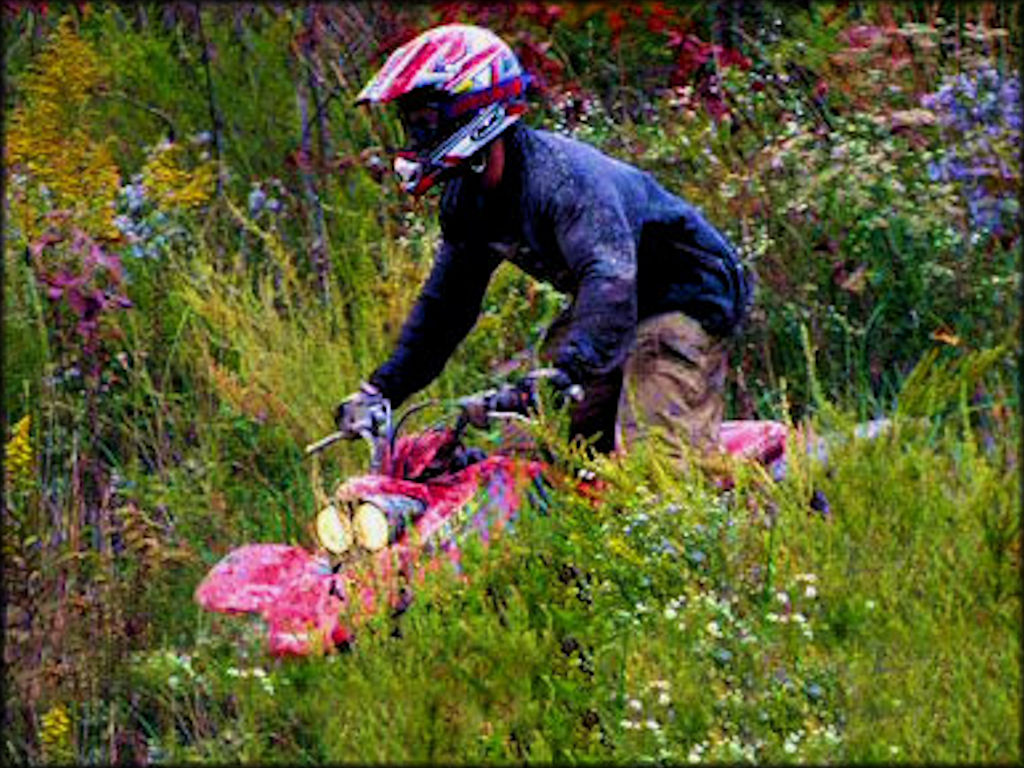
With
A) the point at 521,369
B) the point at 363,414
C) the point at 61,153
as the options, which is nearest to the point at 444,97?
the point at 363,414

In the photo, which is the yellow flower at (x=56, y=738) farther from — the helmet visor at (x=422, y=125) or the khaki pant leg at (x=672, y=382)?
the helmet visor at (x=422, y=125)

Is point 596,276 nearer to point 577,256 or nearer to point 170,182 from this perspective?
point 577,256

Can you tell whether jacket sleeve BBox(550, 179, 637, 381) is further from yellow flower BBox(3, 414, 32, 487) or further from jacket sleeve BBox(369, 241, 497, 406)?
yellow flower BBox(3, 414, 32, 487)

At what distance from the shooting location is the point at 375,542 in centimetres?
594

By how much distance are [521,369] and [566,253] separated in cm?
204

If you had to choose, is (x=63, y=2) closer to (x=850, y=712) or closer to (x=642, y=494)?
(x=642, y=494)

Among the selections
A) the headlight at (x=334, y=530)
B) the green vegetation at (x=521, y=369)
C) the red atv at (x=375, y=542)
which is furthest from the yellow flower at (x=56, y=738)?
the headlight at (x=334, y=530)

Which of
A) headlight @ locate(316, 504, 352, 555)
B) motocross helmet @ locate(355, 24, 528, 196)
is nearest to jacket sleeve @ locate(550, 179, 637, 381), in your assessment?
motocross helmet @ locate(355, 24, 528, 196)

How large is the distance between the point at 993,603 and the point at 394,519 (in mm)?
1489

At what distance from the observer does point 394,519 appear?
5965mm

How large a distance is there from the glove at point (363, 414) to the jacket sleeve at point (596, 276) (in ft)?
1.57

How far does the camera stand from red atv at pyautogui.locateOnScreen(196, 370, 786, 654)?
231 inches

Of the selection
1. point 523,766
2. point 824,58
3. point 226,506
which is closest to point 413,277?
point 226,506

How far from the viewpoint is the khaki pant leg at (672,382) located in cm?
649
